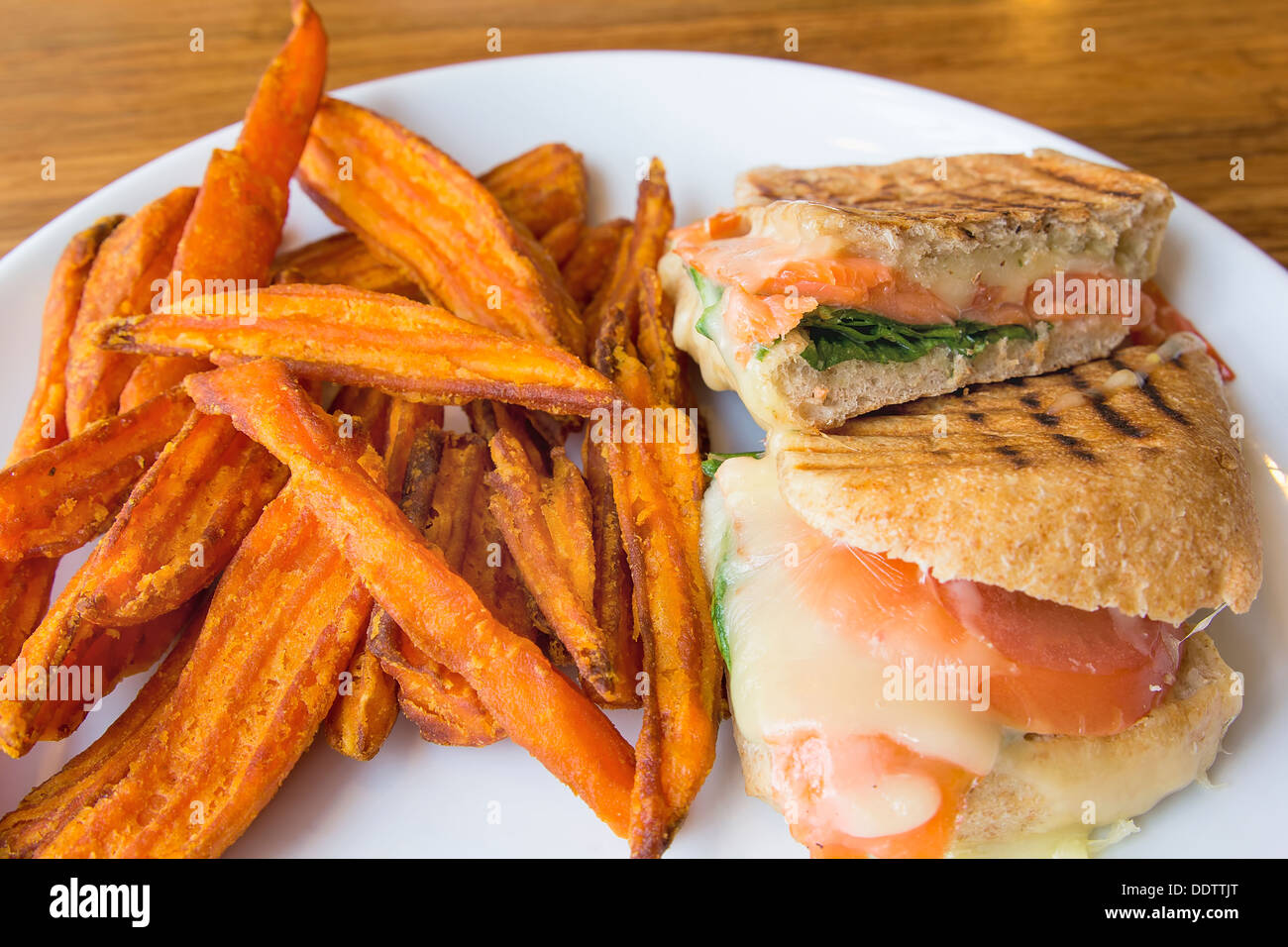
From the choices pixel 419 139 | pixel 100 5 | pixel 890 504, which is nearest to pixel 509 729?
Answer: pixel 890 504

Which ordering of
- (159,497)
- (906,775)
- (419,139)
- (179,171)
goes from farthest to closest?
(179,171) < (419,139) < (159,497) < (906,775)

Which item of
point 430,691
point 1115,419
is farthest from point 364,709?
point 1115,419

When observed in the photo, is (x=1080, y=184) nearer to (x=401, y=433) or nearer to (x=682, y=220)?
(x=682, y=220)

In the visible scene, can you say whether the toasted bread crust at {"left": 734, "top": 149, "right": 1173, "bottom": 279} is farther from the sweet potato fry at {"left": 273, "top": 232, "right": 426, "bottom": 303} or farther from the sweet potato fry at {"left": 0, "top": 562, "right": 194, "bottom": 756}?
the sweet potato fry at {"left": 0, "top": 562, "right": 194, "bottom": 756}

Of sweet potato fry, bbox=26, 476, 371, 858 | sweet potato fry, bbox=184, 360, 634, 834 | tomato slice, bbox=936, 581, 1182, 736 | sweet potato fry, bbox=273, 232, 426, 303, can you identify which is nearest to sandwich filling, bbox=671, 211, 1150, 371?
tomato slice, bbox=936, 581, 1182, 736

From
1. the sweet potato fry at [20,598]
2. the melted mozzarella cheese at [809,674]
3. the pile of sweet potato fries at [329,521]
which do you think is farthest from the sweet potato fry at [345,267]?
the melted mozzarella cheese at [809,674]

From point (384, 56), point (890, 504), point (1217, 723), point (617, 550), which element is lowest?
point (1217, 723)

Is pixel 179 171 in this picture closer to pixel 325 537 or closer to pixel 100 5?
pixel 325 537
